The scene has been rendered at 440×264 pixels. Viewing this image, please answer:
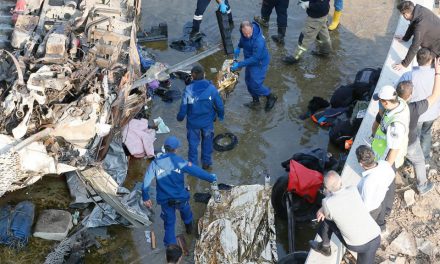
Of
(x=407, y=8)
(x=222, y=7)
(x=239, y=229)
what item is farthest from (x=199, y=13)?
(x=239, y=229)

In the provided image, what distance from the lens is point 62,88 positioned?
7.69 m

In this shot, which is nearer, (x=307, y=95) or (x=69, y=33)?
(x=69, y=33)

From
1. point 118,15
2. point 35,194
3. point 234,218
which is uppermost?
point 118,15

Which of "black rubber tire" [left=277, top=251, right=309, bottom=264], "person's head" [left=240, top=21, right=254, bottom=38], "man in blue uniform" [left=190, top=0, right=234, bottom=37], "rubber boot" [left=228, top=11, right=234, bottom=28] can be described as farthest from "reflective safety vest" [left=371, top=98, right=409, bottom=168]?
"rubber boot" [left=228, top=11, right=234, bottom=28]

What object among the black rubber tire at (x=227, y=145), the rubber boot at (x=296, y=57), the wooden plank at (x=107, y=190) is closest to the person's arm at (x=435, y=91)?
the black rubber tire at (x=227, y=145)

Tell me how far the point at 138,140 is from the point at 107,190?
1523mm

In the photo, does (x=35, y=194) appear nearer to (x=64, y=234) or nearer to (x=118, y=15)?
(x=64, y=234)

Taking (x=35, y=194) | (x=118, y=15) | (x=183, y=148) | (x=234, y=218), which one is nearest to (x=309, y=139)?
(x=183, y=148)

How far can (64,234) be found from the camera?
25.6 ft

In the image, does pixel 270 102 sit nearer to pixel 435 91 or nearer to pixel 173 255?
pixel 435 91

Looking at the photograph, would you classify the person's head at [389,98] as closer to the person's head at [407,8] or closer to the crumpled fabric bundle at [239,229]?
the crumpled fabric bundle at [239,229]

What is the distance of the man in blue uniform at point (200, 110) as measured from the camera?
802 centimetres

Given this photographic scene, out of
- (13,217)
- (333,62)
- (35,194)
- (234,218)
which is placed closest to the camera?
(234,218)

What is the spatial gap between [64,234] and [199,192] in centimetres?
207
